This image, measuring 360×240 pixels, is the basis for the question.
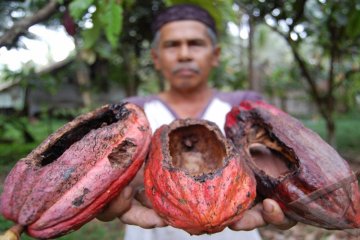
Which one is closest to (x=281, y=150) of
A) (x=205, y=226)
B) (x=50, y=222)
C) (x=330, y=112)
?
(x=205, y=226)

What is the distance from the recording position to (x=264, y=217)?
1051mm

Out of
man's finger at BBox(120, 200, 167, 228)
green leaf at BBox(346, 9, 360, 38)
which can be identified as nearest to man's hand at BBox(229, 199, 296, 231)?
man's finger at BBox(120, 200, 167, 228)

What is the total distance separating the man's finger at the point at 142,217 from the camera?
3.43 ft

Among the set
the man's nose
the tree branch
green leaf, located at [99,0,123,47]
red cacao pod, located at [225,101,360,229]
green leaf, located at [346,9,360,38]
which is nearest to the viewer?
red cacao pod, located at [225,101,360,229]

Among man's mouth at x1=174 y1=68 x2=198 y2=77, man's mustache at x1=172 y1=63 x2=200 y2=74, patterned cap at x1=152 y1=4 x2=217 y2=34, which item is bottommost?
man's mouth at x1=174 y1=68 x2=198 y2=77

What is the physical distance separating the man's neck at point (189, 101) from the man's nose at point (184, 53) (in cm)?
28

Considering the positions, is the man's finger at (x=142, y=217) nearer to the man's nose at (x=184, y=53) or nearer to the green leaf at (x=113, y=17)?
the green leaf at (x=113, y=17)

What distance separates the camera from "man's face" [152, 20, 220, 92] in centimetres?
184

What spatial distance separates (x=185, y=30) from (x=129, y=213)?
3.56 ft

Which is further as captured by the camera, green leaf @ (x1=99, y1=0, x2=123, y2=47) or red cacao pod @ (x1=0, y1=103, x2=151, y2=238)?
green leaf @ (x1=99, y1=0, x2=123, y2=47)

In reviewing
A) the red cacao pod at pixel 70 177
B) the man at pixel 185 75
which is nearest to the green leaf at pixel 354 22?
the man at pixel 185 75

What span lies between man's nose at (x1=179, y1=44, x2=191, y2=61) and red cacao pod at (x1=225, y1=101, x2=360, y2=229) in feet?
2.19

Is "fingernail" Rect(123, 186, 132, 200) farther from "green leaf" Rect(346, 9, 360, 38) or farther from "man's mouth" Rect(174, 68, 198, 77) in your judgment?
"green leaf" Rect(346, 9, 360, 38)

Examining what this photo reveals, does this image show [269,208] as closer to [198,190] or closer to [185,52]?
[198,190]
